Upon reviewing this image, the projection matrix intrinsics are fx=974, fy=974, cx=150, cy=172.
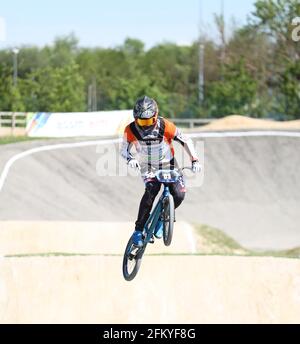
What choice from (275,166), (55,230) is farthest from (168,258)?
(275,166)

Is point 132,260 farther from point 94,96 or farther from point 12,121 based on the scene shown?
point 94,96

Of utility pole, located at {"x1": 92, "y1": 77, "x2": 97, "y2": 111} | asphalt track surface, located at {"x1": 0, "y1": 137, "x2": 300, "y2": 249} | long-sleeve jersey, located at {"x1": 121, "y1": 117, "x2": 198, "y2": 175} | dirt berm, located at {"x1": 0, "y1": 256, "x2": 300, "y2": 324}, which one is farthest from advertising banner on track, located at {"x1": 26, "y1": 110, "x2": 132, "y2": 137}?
long-sleeve jersey, located at {"x1": 121, "y1": 117, "x2": 198, "y2": 175}

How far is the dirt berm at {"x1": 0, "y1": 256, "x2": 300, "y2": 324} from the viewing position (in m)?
21.8

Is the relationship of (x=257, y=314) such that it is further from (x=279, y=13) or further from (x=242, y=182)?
(x=279, y=13)

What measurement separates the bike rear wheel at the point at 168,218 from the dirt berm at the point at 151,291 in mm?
6372

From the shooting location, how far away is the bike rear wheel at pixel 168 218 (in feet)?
52.2

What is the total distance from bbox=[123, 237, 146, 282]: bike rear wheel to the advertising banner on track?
34.8m

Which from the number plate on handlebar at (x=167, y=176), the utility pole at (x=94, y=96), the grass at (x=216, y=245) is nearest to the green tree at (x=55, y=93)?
the utility pole at (x=94, y=96)

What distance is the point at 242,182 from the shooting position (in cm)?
4609

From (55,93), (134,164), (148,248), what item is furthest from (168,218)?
(55,93)

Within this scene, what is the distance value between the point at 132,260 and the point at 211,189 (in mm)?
27865

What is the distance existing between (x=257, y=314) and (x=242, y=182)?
23895 millimetres

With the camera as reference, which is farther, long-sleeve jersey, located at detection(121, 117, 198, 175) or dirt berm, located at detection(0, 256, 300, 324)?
dirt berm, located at detection(0, 256, 300, 324)

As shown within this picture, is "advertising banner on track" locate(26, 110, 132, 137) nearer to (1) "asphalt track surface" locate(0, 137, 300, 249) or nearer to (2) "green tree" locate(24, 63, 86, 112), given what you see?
(1) "asphalt track surface" locate(0, 137, 300, 249)
